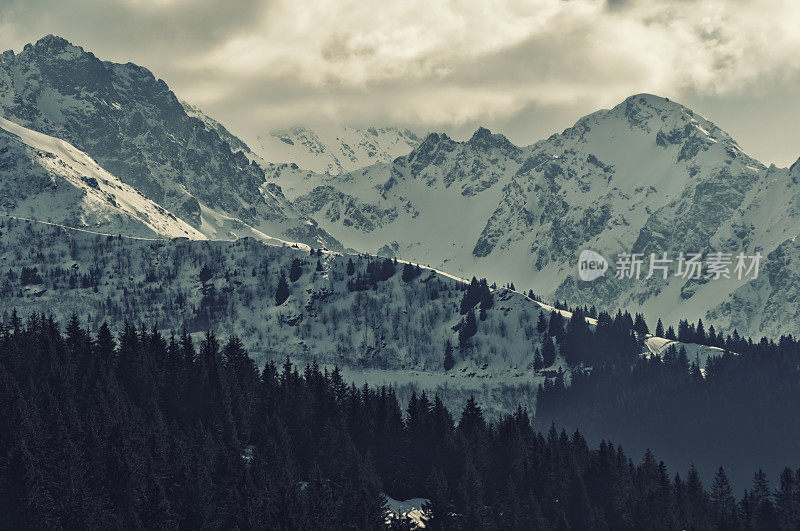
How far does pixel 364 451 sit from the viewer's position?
18412 centimetres

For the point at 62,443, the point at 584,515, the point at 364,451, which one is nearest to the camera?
the point at 62,443

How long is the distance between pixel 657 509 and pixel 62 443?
272 ft

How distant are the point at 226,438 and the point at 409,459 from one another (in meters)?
27.0

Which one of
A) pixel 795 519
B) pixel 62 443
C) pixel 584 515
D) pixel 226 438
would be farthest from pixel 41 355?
pixel 795 519

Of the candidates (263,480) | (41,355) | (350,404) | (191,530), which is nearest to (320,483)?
(263,480)

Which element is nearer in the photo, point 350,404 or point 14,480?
point 14,480

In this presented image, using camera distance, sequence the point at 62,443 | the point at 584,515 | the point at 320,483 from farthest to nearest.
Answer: the point at 584,515 → the point at 320,483 → the point at 62,443

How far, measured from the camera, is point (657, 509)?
172500 millimetres

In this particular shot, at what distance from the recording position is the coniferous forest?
137250 millimetres

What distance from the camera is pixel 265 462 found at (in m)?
170

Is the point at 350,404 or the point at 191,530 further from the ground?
the point at 350,404

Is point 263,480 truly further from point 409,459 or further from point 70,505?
point 409,459

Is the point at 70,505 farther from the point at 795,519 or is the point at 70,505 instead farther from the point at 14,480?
the point at 795,519

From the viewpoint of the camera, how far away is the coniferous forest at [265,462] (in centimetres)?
13725
